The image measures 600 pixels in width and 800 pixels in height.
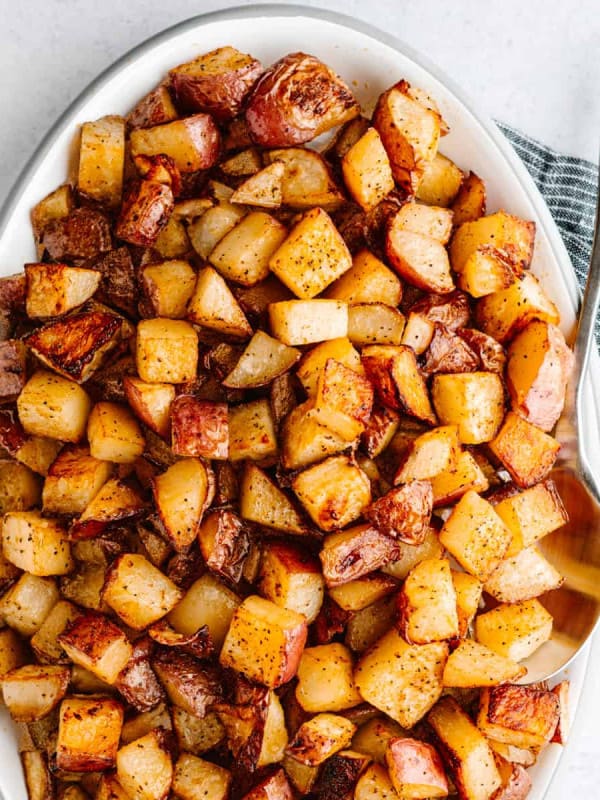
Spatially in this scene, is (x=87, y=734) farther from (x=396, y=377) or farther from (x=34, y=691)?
(x=396, y=377)

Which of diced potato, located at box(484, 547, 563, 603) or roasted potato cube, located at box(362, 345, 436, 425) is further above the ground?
roasted potato cube, located at box(362, 345, 436, 425)

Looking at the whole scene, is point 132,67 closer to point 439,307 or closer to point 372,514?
point 439,307

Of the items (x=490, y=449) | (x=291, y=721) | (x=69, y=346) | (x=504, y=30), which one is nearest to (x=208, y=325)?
(x=69, y=346)

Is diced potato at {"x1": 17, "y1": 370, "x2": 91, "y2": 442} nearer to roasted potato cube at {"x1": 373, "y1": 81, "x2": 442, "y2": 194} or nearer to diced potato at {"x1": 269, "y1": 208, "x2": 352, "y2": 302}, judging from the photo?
diced potato at {"x1": 269, "y1": 208, "x2": 352, "y2": 302}

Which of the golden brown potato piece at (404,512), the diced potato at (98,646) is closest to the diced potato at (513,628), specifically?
the golden brown potato piece at (404,512)

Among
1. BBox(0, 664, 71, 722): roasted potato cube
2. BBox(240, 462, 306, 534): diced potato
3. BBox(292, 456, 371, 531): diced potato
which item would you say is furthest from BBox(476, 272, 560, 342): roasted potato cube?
BBox(0, 664, 71, 722): roasted potato cube

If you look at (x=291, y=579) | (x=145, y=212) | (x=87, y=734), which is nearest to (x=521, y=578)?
(x=291, y=579)
